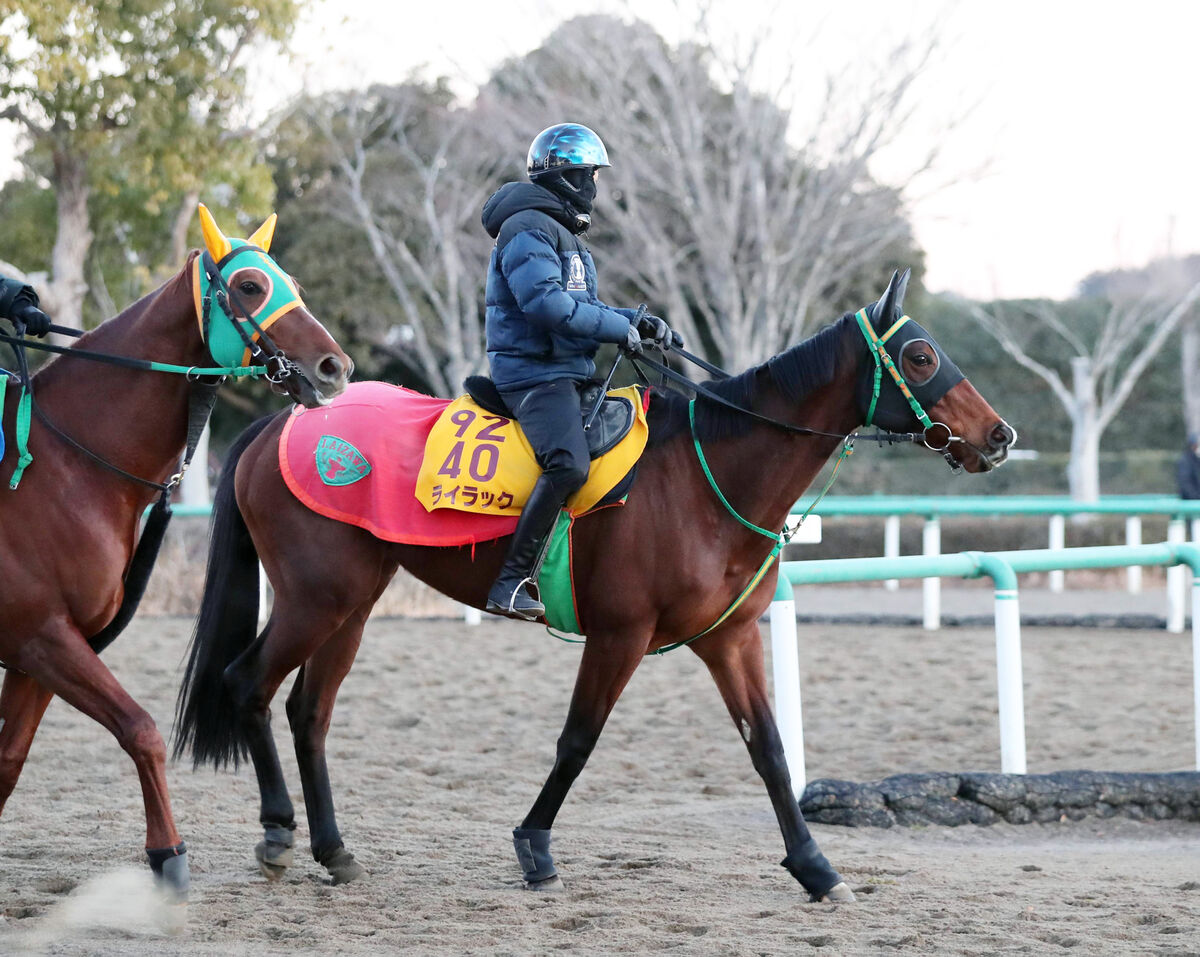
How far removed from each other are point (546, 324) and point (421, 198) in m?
19.9

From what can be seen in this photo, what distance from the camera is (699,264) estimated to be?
67.2 feet

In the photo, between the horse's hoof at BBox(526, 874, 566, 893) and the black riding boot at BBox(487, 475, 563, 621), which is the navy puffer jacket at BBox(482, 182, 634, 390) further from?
the horse's hoof at BBox(526, 874, 566, 893)

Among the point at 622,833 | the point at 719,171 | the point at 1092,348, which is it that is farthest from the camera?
the point at 1092,348

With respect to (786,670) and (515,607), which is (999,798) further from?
(515,607)

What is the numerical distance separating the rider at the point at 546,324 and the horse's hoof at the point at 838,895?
1.31 meters

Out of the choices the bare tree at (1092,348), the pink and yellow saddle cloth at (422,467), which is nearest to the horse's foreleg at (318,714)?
the pink and yellow saddle cloth at (422,467)

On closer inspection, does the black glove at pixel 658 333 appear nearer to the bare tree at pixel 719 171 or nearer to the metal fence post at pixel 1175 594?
the metal fence post at pixel 1175 594

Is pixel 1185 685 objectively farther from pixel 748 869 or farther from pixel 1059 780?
pixel 748 869

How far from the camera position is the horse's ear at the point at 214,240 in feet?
13.0

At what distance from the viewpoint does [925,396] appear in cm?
439

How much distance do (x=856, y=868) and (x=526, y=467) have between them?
6.09ft

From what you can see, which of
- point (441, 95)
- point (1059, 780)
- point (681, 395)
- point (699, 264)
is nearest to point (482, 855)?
point (681, 395)

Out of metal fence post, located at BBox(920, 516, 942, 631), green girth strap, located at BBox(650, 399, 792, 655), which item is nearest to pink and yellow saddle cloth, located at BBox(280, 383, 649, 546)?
green girth strap, located at BBox(650, 399, 792, 655)

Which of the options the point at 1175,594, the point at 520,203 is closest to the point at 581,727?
the point at 520,203
